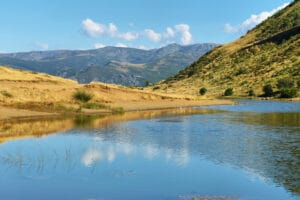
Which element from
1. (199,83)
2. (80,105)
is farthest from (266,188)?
(199,83)

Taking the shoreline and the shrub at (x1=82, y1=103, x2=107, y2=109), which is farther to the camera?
the shrub at (x1=82, y1=103, x2=107, y2=109)

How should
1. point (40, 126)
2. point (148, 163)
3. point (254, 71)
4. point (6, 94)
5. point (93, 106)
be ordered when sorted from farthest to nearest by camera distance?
point (254, 71), point (93, 106), point (6, 94), point (40, 126), point (148, 163)

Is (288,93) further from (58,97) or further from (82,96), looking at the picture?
(58,97)

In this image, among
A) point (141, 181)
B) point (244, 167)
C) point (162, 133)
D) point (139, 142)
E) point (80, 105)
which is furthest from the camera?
point (80, 105)

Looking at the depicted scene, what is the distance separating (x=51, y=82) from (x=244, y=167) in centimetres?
7485

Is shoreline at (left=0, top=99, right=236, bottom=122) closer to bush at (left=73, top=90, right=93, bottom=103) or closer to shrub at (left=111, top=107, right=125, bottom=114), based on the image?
shrub at (left=111, top=107, right=125, bottom=114)

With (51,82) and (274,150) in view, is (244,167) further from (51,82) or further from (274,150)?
(51,82)

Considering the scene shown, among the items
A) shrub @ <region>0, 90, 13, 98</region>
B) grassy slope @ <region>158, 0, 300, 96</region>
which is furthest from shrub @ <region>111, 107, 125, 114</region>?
grassy slope @ <region>158, 0, 300, 96</region>

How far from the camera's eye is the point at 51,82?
101 m

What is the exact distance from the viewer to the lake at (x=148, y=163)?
80.7ft

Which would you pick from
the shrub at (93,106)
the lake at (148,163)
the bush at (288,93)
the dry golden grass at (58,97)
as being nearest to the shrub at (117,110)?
the dry golden grass at (58,97)

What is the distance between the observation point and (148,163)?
32688 millimetres

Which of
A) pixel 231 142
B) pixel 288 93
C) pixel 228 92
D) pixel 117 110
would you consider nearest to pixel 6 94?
pixel 117 110

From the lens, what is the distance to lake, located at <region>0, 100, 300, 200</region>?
24609 millimetres
